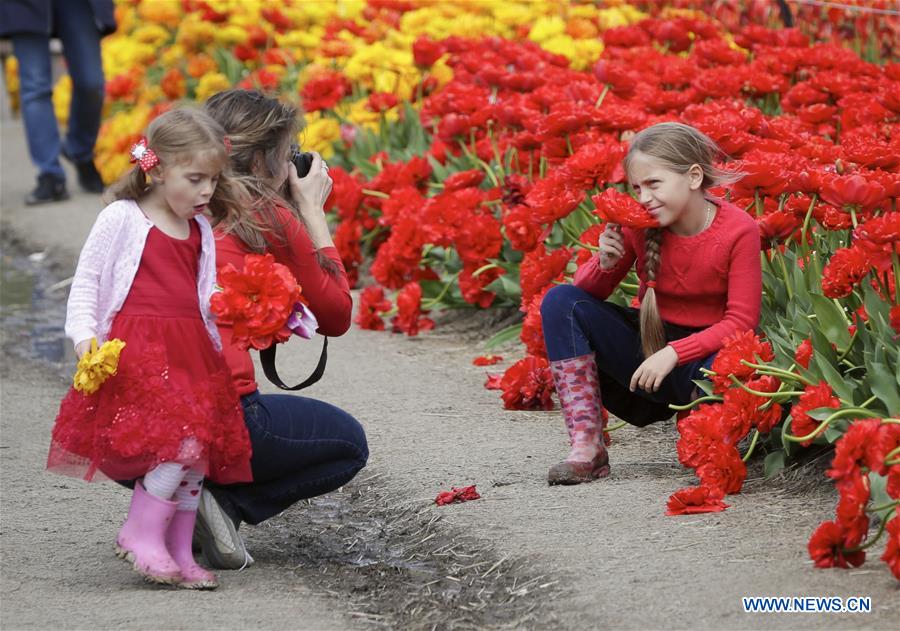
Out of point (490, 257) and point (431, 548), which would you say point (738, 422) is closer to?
point (431, 548)

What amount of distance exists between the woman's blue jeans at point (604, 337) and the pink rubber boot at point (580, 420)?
0.12ft

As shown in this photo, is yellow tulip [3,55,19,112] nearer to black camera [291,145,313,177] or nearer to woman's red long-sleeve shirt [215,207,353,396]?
black camera [291,145,313,177]

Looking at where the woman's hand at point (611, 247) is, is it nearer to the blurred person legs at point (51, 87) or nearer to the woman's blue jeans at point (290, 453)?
the woman's blue jeans at point (290, 453)

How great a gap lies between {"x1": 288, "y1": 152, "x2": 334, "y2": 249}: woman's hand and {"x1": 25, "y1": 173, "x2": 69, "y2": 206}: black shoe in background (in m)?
5.87

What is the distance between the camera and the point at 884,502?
287 cm

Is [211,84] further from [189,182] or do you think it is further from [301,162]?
[189,182]

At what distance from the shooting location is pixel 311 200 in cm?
335

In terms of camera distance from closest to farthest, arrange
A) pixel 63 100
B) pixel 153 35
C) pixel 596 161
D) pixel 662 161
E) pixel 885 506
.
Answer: pixel 885 506
pixel 662 161
pixel 596 161
pixel 153 35
pixel 63 100

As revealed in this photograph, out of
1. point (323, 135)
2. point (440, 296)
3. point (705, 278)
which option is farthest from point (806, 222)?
point (323, 135)

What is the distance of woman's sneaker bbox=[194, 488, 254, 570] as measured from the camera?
3.27 m

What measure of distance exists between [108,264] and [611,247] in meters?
1.29

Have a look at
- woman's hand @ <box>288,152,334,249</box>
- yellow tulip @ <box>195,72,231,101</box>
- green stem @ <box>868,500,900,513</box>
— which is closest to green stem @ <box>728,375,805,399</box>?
green stem @ <box>868,500,900,513</box>

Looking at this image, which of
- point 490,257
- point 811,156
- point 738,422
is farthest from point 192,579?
point 490,257

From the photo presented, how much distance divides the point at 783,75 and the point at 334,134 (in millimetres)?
2592
